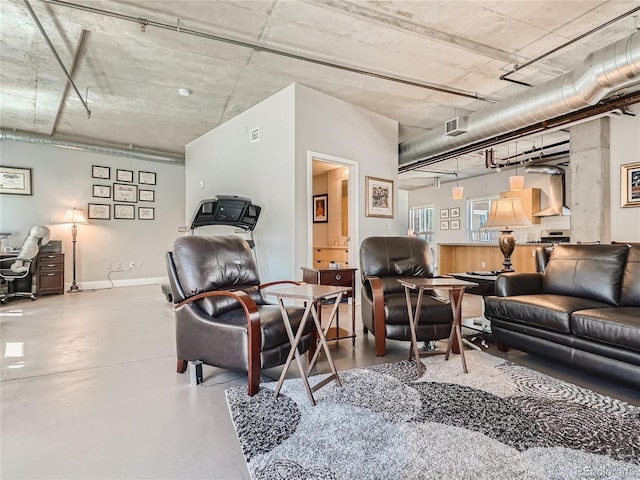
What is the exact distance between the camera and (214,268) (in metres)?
2.82

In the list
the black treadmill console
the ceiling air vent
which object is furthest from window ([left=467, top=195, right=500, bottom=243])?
the black treadmill console

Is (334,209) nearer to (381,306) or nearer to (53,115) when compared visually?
(381,306)

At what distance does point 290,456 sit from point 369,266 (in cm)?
216

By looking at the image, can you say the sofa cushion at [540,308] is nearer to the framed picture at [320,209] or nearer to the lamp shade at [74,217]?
the framed picture at [320,209]

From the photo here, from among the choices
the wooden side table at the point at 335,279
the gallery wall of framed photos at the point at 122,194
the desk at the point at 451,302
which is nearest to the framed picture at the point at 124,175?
the gallery wall of framed photos at the point at 122,194

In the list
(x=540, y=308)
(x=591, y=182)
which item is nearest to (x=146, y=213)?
(x=540, y=308)

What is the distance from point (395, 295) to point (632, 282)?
179cm

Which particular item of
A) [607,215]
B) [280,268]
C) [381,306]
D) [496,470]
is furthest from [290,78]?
[607,215]

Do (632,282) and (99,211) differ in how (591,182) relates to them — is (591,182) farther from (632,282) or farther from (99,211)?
(99,211)

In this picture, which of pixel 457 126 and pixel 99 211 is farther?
pixel 99 211

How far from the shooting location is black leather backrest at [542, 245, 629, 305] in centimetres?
285

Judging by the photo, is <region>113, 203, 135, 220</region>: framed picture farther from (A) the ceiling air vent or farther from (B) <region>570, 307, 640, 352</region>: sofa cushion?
(B) <region>570, 307, 640, 352</region>: sofa cushion

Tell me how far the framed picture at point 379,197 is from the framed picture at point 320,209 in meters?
1.98

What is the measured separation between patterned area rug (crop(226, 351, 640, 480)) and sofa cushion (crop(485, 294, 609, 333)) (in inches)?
15.9
